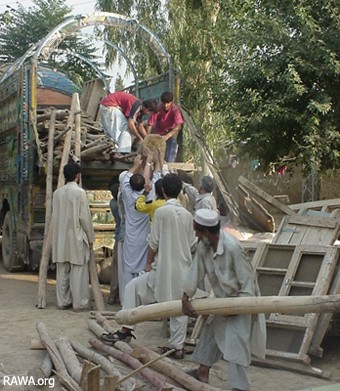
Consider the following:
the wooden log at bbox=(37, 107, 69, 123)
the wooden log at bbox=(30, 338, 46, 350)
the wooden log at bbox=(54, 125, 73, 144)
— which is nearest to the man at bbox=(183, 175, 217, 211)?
the wooden log at bbox=(30, 338, 46, 350)

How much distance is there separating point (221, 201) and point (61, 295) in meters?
2.60

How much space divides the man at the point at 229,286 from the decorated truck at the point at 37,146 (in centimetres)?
451

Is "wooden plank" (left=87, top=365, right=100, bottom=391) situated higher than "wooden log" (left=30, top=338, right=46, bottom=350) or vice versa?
"wooden plank" (left=87, top=365, right=100, bottom=391)

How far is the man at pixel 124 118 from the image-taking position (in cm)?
959

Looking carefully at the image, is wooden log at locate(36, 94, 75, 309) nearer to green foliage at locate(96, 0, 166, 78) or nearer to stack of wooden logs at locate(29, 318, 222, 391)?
stack of wooden logs at locate(29, 318, 222, 391)

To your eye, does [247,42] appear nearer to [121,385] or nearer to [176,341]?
[176,341]

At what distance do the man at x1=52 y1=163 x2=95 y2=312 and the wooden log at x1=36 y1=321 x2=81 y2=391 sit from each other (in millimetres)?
1632

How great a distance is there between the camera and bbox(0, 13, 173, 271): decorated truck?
928 centimetres

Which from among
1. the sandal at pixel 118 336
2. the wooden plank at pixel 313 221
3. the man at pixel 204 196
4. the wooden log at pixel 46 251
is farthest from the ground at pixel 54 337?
the man at pixel 204 196

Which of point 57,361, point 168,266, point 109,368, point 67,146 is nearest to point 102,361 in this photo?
point 109,368

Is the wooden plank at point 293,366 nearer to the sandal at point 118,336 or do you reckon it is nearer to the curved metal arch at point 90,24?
the sandal at point 118,336

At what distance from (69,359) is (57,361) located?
103mm

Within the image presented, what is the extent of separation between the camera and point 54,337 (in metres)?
6.35

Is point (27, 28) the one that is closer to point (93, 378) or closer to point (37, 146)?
point (37, 146)
